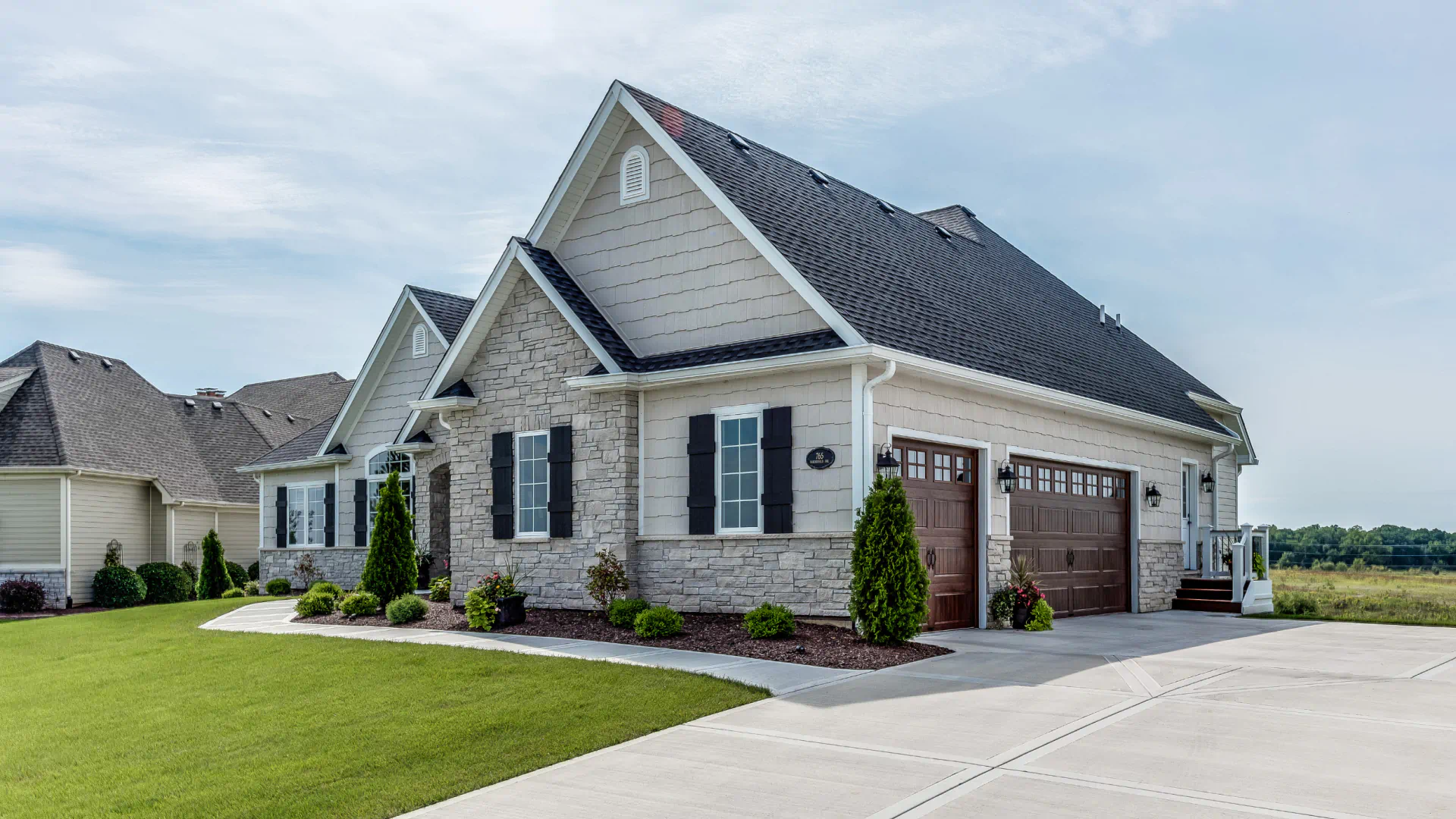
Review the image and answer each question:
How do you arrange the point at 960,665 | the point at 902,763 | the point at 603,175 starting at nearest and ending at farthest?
the point at 902,763, the point at 960,665, the point at 603,175

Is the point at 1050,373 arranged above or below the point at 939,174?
below

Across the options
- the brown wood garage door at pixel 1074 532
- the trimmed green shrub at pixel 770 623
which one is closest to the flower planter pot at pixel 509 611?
the trimmed green shrub at pixel 770 623

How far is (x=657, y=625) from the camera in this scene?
43.4 feet

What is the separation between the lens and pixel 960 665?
441 inches

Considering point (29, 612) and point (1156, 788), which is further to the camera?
point (29, 612)

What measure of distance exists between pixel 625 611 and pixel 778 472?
2.65 meters

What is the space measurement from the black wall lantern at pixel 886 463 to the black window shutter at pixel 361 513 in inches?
588

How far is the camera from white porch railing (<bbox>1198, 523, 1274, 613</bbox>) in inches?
779

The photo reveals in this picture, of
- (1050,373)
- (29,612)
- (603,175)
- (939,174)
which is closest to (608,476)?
(603,175)

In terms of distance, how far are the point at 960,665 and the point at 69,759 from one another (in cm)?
793

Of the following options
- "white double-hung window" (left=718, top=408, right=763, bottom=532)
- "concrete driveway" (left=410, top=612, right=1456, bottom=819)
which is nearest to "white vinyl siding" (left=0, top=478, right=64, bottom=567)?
"white double-hung window" (left=718, top=408, right=763, bottom=532)

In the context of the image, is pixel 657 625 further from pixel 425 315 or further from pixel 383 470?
pixel 383 470

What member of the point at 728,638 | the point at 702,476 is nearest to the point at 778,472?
the point at 702,476

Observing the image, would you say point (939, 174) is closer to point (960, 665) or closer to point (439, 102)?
point (439, 102)
